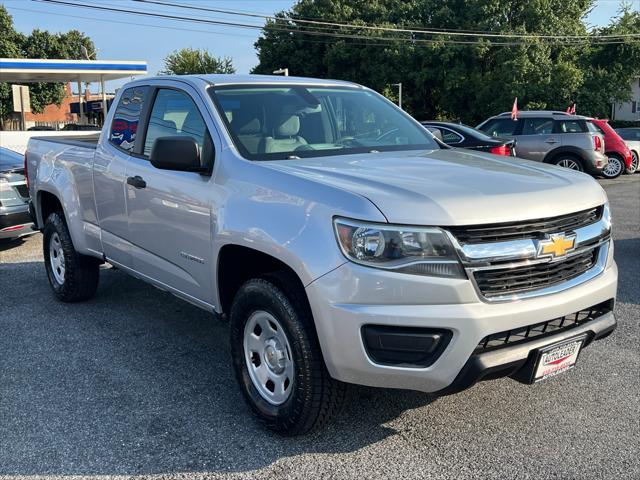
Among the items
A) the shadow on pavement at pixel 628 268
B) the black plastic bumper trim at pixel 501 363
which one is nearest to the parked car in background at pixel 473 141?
the shadow on pavement at pixel 628 268

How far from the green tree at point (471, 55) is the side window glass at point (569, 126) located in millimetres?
20061

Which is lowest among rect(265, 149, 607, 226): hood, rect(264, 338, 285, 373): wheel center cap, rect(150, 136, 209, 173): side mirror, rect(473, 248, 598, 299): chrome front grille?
rect(264, 338, 285, 373): wheel center cap

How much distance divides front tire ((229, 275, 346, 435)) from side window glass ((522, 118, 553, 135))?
13.6 m

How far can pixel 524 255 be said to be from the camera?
2816 millimetres

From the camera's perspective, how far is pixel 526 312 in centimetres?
279

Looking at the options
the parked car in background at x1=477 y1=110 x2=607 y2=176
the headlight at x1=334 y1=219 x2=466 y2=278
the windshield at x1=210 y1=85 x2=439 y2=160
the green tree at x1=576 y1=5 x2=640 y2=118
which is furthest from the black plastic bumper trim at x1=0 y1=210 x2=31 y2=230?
the green tree at x1=576 y1=5 x2=640 y2=118

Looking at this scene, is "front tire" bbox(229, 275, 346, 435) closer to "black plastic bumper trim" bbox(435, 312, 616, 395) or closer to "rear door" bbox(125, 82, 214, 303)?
"rear door" bbox(125, 82, 214, 303)

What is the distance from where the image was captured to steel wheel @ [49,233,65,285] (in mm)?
5762

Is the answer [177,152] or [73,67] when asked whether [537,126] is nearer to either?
[177,152]

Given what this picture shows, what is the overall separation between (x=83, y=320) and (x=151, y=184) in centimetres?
182

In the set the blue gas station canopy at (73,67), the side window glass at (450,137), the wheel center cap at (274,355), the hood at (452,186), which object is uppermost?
the blue gas station canopy at (73,67)

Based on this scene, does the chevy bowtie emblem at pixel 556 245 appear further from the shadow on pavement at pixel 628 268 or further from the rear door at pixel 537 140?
the rear door at pixel 537 140

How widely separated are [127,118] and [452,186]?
2920 millimetres

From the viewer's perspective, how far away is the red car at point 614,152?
16812mm
